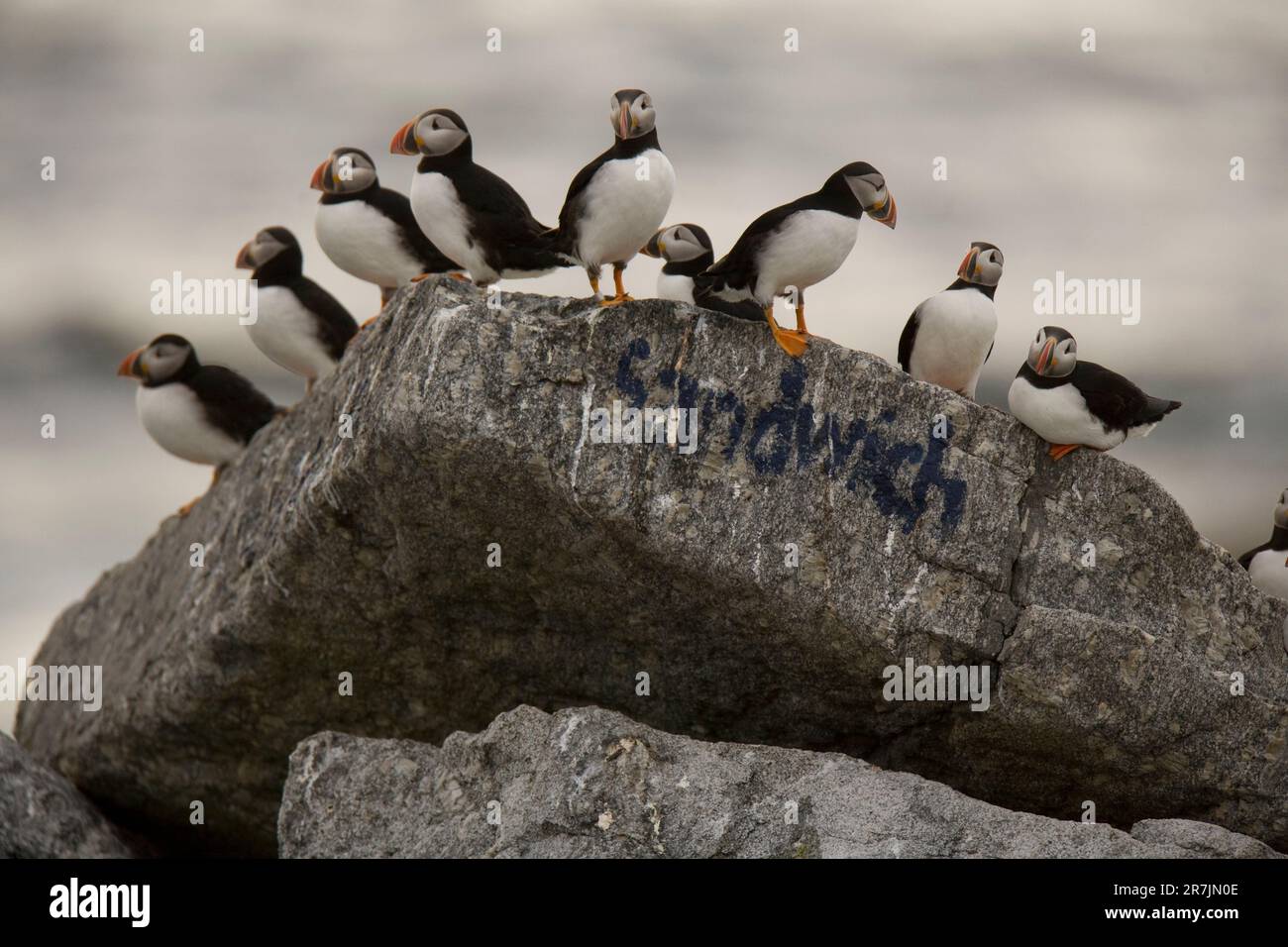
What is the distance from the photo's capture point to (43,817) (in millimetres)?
7664

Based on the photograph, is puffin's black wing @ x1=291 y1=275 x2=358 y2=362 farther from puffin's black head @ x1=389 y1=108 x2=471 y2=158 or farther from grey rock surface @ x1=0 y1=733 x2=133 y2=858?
grey rock surface @ x1=0 y1=733 x2=133 y2=858

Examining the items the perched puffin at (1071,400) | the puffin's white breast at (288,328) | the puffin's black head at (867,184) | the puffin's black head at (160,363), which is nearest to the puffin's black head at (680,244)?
the puffin's black head at (867,184)

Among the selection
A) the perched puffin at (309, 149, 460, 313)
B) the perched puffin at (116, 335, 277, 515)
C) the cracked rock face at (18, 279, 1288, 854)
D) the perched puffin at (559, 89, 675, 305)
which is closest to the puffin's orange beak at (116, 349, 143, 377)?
the perched puffin at (116, 335, 277, 515)

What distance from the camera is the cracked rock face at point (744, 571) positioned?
6.32 m

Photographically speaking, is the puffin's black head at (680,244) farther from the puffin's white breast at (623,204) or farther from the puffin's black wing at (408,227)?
the puffin's white breast at (623,204)

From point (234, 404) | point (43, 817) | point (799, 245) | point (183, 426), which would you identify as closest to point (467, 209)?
point (799, 245)

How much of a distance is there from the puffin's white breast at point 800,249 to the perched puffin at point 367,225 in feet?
8.81

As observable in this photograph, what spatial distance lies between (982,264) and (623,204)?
2.15 meters

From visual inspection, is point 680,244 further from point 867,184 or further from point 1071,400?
point 1071,400

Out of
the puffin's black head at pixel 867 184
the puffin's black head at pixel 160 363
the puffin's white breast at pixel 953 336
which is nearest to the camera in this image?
the puffin's black head at pixel 867 184

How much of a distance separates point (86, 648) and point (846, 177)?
5.86m

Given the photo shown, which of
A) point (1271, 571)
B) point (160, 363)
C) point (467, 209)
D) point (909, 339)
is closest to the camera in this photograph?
point (467, 209)

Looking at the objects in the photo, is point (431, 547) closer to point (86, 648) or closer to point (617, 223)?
point (617, 223)

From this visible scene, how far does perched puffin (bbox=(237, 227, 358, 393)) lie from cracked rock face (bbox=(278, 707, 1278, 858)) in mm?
3733
